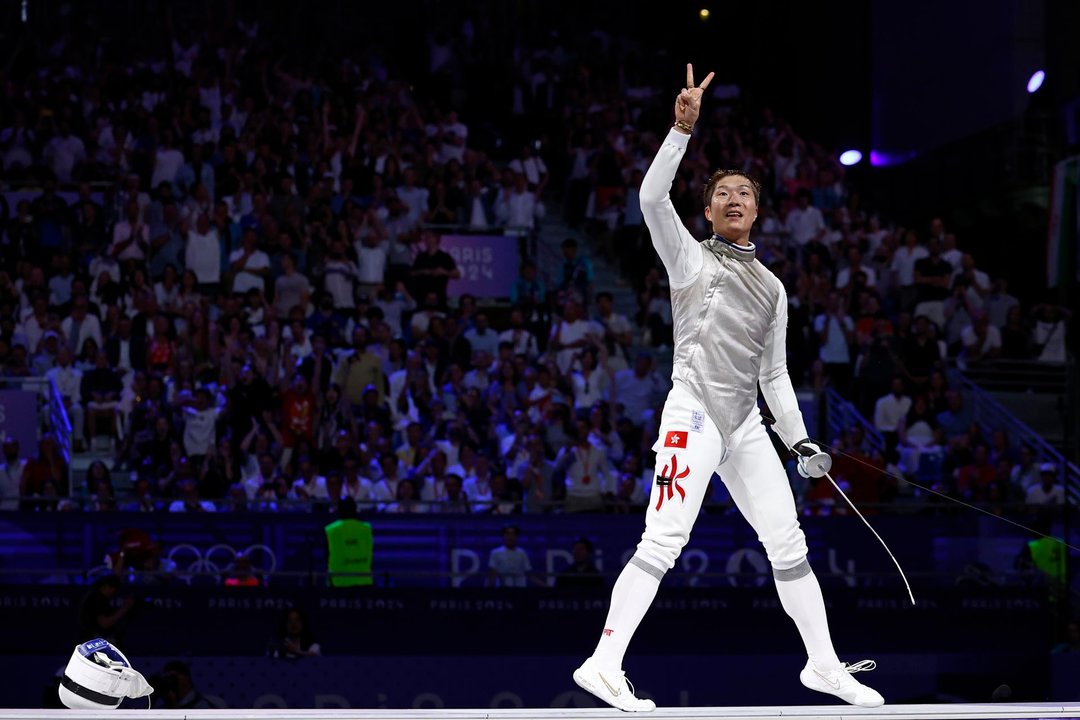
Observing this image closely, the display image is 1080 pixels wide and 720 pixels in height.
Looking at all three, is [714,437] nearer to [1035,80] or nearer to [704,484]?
[704,484]

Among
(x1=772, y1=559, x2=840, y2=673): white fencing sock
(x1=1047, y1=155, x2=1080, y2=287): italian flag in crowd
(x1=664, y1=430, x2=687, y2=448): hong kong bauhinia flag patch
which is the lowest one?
(x1=772, y1=559, x2=840, y2=673): white fencing sock

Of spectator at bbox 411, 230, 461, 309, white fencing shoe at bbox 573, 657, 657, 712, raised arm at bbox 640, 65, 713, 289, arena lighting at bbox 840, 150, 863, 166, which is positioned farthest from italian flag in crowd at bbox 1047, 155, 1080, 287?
white fencing shoe at bbox 573, 657, 657, 712

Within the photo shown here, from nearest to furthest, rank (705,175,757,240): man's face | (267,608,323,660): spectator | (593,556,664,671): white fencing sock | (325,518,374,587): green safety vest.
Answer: (593,556,664,671): white fencing sock, (705,175,757,240): man's face, (267,608,323,660): spectator, (325,518,374,587): green safety vest

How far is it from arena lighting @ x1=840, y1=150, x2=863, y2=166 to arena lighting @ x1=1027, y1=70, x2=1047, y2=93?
3.41 meters

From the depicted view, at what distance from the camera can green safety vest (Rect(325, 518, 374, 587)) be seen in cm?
1034

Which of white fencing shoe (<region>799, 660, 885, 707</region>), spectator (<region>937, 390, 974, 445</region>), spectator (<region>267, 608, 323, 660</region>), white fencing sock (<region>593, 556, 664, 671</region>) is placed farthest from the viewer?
spectator (<region>937, 390, 974, 445</region>)

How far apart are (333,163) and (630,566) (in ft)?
34.3

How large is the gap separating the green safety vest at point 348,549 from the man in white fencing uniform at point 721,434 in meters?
5.65

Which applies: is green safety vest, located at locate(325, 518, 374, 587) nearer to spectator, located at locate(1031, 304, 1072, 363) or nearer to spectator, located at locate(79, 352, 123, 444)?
spectator, located at locate(79, 352, 123, 444)

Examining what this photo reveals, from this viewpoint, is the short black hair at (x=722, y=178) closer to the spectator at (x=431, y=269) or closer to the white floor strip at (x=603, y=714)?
the white floor strip at (x=603, y=714)

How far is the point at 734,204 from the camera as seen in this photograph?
5074 mm

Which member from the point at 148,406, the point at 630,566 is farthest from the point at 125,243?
the point at 630,566

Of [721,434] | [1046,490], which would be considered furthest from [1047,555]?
[721,434]

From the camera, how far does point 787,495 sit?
5.02 meters
